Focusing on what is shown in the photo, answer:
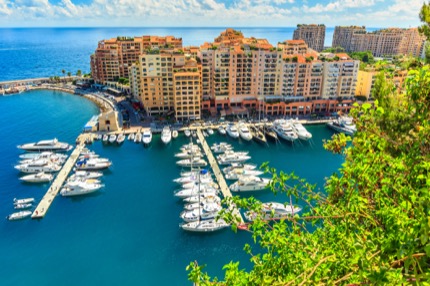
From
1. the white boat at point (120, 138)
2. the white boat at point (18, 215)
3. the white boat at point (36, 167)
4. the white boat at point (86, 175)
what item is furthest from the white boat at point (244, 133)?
the white boat at point (18, 215)

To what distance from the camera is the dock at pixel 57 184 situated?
3591 centimetres

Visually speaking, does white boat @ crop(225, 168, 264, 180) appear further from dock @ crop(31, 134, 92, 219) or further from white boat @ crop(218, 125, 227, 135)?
dock @ crop(31, 134, 92, 219)

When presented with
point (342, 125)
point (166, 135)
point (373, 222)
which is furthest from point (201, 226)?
point (342, 125)

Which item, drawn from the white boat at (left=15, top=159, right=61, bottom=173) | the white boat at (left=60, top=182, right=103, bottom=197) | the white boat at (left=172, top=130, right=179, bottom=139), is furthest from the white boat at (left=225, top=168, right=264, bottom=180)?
the white boat at (left=15, top=159, right=61, bottom=173)

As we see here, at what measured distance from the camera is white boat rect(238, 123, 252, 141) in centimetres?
5534

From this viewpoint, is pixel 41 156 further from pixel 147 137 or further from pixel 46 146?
pixel 147 137

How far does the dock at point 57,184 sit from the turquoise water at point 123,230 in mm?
858

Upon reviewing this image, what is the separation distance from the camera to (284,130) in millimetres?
56938

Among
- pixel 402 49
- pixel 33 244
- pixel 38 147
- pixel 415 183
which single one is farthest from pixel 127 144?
pixel 402 49

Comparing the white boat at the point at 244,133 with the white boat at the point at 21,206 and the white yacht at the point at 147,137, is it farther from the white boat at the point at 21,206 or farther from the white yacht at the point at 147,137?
the white boat at the point at 21,206

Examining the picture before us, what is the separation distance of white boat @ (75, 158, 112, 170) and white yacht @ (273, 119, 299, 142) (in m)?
31.5

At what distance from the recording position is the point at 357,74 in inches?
2734

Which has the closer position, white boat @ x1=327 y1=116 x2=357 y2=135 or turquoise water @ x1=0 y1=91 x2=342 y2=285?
turquoise water @ x1=0 y1=91 x2=342 y2=285

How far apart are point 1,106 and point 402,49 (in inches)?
6488
